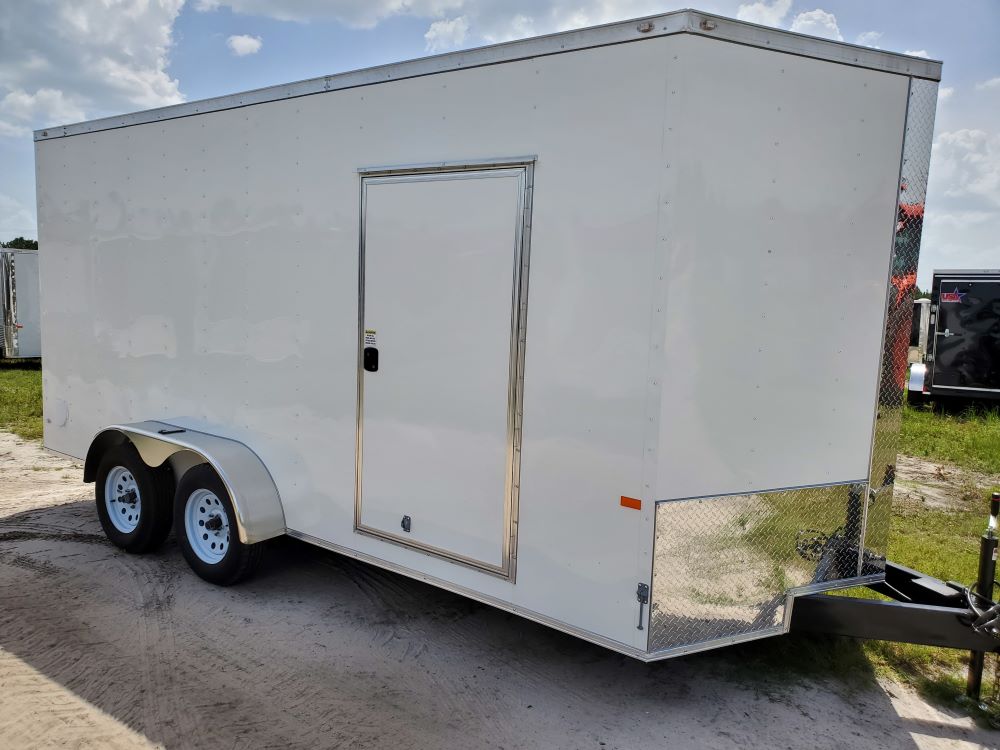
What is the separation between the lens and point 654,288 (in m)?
3.20

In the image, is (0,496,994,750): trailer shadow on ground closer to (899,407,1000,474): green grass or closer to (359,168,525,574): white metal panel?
(359,168,525,574): white metal panel

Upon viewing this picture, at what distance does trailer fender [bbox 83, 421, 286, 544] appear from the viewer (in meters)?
4.52

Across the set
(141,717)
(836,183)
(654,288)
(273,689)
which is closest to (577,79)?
(654,288)

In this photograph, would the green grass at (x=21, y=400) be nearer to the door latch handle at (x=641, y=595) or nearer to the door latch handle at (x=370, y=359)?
the door latch handle at (x=370, y=359)

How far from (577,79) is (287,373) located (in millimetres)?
2353

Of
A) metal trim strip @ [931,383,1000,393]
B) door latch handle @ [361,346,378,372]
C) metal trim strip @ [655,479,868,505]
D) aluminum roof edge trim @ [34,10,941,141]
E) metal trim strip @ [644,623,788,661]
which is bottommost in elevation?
metal trim strip @ [644,623,788,661]

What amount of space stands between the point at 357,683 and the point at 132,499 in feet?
8.42

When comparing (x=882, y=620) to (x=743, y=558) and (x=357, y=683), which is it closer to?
(x=743, y=558)

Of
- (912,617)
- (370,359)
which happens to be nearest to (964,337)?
(912,617)

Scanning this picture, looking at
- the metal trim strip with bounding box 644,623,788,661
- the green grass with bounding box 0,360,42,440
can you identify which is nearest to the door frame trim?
the metal trim strip with bounding box 644,623,788,661

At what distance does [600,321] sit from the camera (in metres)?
3.34

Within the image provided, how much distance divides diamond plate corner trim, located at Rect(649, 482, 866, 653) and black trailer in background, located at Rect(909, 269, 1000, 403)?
1028 cm

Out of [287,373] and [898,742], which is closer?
[898,742]

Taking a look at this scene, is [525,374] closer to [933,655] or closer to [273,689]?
[273,689]
